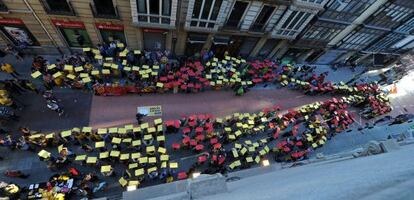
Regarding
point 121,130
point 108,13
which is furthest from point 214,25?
point 121,130

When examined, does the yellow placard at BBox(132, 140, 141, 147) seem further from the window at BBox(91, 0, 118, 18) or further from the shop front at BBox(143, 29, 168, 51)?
the window at BBox(91, 0, 118, 18)

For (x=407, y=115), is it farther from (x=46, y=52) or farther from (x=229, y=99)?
(x=46, y=52)

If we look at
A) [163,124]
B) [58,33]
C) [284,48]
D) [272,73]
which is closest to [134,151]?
[163,124]

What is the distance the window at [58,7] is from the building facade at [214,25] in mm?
88

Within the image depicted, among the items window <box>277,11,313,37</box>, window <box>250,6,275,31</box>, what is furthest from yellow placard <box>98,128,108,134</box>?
window <box>277,11,313,37</box>

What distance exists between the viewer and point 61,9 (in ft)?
92.8

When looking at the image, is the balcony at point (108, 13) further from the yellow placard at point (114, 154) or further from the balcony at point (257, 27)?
the balcony at point (257, 27)

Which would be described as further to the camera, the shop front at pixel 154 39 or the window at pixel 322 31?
the window at pixel 322 31

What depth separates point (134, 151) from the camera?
89.6ft

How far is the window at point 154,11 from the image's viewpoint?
29203mm

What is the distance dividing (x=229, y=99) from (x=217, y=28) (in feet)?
29.4

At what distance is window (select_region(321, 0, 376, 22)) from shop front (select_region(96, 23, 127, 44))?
25.6 m

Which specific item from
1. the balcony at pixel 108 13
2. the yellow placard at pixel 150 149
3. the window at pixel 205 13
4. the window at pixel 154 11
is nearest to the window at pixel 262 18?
the window at pixel 205 13

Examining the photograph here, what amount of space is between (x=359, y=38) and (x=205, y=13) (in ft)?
88.7
